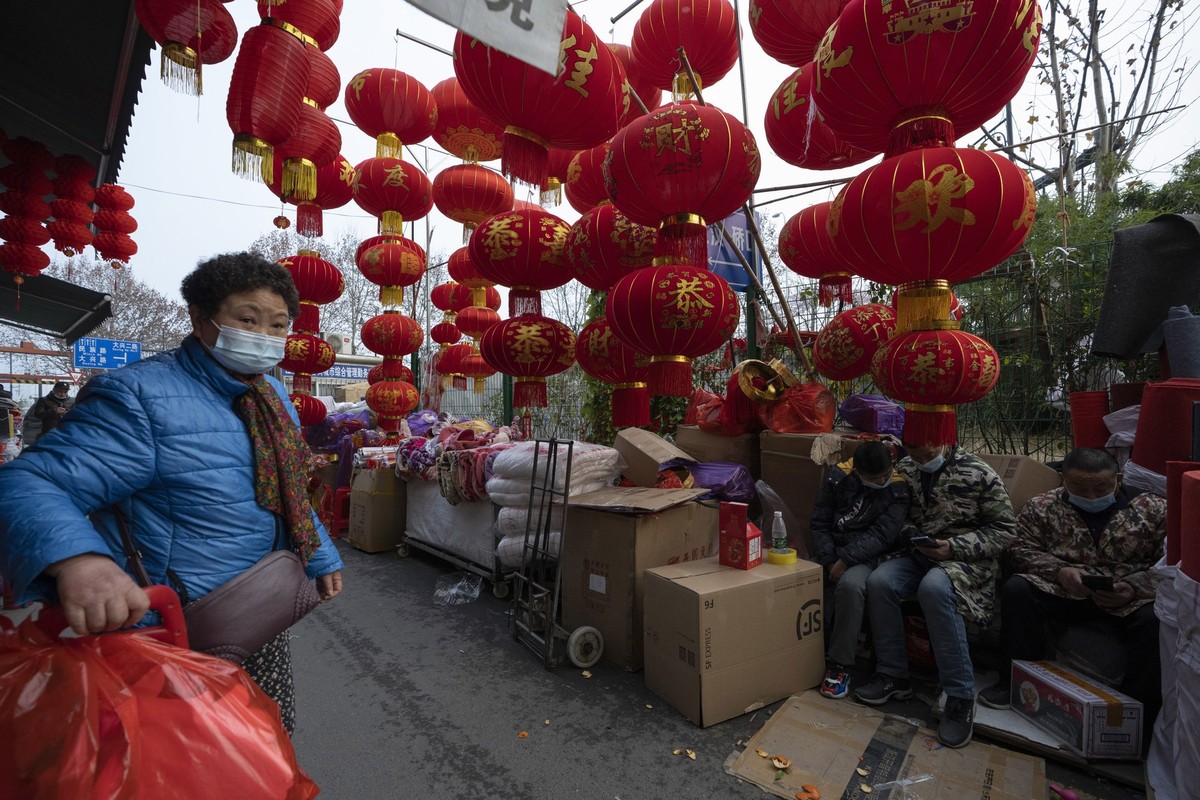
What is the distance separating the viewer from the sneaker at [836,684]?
279 cm

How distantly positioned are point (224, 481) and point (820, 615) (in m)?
2.81

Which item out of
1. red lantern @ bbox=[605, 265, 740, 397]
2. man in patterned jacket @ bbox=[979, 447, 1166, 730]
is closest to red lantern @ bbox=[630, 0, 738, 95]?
red lantern @ bbox=[605, 265, 740, 397]

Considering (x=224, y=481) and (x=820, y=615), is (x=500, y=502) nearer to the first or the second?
(x=820, y=615)

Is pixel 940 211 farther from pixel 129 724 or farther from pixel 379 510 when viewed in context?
pixel 379 510

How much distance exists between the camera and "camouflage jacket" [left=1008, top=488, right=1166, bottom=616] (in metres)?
2.48

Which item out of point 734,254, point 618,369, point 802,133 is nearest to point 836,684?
point 618,369

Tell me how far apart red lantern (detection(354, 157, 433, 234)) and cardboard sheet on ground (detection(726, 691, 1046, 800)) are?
5110 millimetres

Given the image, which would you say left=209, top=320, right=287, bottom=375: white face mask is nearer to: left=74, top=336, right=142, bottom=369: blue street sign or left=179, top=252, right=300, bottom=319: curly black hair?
left=179, top=252, right=300, bottom=319: curly black hair

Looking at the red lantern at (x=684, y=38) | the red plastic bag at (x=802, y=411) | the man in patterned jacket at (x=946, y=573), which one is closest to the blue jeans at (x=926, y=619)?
the man in patterned jacket at (x=946, y=573)

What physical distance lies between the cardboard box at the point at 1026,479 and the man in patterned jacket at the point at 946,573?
566 mm

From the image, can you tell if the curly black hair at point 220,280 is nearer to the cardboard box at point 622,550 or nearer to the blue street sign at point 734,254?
the cardboard box at point 622,550

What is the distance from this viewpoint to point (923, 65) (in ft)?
7.00

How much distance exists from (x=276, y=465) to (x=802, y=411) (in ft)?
11.1

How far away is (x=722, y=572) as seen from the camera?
2861mm
